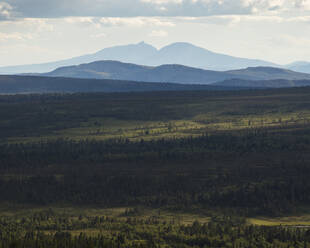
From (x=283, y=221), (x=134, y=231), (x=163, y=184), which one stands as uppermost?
(x=163, y=184)

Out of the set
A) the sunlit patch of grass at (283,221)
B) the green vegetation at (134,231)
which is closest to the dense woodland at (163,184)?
the green vegetation at (134,231)

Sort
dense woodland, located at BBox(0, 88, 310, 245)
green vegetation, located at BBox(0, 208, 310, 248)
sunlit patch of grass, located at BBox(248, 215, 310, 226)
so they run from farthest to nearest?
sunlit patch of grass, located at BBox(248, 215, 310, 226) → dense woodland, located at BBox(0, 88, 310, 245) → green vegetation, located at BBox(0, 208, 310, 248)

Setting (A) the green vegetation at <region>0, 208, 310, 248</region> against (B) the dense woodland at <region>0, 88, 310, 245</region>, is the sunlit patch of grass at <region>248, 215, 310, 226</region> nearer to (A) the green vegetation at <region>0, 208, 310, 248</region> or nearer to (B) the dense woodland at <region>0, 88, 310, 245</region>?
(A) the green vegetation at <region>0, 208, 310, 248</region>

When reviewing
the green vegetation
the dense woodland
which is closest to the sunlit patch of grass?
the green vegetation

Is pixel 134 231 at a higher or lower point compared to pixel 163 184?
lower

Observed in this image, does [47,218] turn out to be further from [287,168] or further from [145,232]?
[287,168]

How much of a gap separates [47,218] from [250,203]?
4107cm

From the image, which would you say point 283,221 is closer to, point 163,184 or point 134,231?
point 134,231

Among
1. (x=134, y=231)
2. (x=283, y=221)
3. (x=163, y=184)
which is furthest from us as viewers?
(x=163, y=184)

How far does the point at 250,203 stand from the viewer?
126 metres

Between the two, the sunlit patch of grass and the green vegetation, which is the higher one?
the green vegetation

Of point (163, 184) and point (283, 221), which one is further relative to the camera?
point (163, 184)

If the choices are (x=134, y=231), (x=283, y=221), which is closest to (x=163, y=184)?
(x=283, y=221)

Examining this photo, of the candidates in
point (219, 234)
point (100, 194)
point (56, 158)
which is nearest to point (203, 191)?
point (100, 194)
